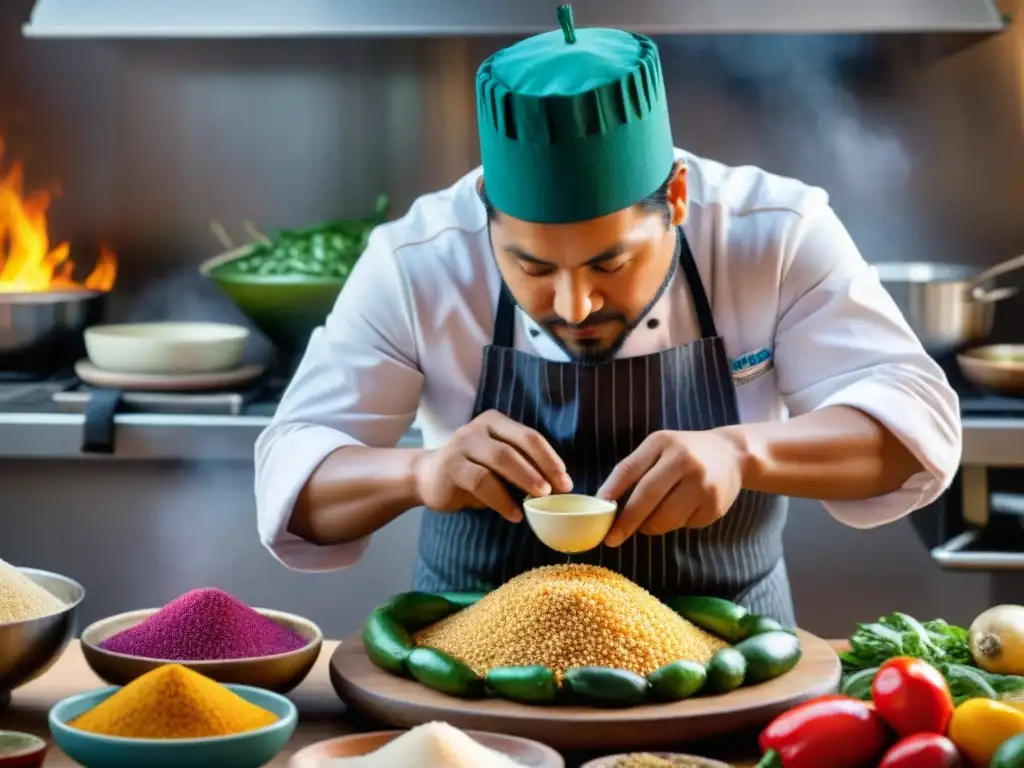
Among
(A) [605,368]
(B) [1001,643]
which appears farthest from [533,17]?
(B) [1001,643]

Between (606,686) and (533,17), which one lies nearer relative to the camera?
(606,686)

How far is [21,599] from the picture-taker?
1471mm

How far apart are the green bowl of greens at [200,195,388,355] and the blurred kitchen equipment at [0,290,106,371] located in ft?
0.91

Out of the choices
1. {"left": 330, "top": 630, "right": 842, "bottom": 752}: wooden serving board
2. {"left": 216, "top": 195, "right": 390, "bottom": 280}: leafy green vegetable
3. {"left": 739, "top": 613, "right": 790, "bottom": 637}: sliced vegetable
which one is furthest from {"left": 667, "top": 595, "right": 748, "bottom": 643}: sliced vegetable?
{"left": 216, "top": 195, "right": 390, "bottom": 280}: leafy green vegetable

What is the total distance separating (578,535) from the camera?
155cm

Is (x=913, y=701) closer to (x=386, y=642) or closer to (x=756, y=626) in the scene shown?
(x=756, y=626)

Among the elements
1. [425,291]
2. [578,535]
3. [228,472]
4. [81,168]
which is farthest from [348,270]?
[578,535]

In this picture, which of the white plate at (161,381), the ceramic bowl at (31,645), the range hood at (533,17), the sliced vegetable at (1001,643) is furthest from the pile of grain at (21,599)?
the range hood at (533,17)

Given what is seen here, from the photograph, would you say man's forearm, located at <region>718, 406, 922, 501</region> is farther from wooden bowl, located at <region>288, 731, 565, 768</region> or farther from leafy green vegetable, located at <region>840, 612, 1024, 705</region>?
wooden bowl, located at <region>288, 731, 565, 768</region>

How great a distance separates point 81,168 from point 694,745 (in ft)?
8.04

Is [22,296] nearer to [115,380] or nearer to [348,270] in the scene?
[115,380]

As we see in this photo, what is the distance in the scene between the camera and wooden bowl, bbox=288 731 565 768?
1.25m

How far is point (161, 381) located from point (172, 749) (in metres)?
1.73

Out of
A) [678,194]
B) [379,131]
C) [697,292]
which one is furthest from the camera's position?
[379,131]
